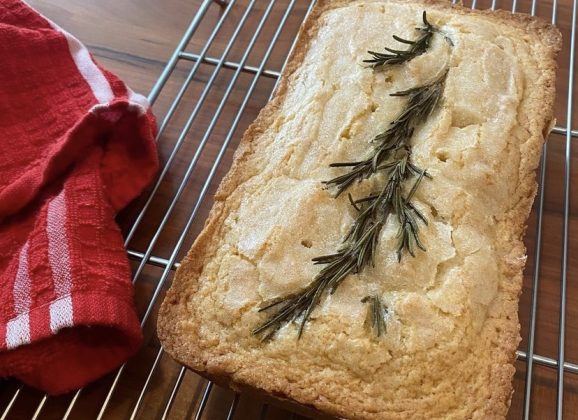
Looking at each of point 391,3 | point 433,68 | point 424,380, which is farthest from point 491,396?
point 391,3

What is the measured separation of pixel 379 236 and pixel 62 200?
61cm

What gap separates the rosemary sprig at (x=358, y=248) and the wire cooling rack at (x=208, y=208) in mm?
242

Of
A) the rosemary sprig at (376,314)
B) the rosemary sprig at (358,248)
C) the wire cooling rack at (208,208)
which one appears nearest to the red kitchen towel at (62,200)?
the wire cooling rack at (208,208)

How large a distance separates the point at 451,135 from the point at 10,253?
839 mm

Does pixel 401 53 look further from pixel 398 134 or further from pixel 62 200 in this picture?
pixel 62 200

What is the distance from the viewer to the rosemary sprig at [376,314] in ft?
2.97

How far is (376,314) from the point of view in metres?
0.91

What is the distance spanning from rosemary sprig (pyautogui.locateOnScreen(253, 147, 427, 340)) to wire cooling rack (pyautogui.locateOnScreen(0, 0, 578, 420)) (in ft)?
0.79

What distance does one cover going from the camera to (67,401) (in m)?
1.12

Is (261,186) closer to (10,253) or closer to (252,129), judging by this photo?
(252,129)

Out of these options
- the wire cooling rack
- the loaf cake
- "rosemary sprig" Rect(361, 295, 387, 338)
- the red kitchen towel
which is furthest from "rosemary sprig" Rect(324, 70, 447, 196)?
the red kitchen towel

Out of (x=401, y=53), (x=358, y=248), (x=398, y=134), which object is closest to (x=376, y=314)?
(x=358, y=248)

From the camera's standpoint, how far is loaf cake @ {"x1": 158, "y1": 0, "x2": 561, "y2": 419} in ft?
2.97

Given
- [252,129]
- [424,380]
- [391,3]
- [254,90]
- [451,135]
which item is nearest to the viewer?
[424,380]
